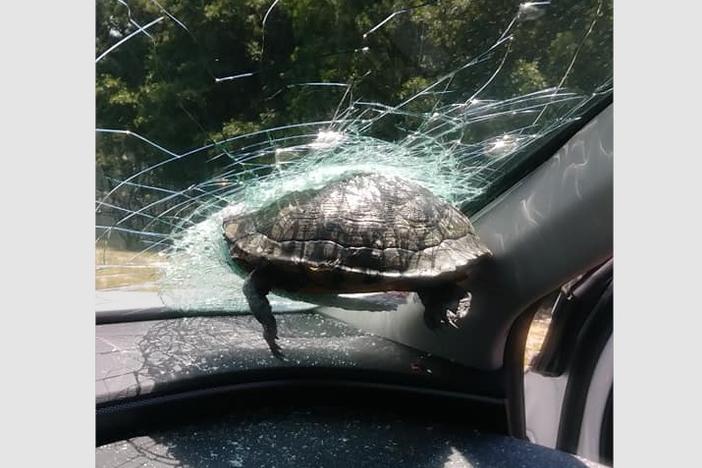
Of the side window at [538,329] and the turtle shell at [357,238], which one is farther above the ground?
the turtle shell at [357,238]

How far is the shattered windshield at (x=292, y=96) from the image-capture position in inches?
48.6

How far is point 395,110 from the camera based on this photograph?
1.36 metres

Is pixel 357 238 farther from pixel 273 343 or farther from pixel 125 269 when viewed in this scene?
pixel 125 269

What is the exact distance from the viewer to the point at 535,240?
1.29 m

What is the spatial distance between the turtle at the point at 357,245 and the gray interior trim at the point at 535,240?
7cm

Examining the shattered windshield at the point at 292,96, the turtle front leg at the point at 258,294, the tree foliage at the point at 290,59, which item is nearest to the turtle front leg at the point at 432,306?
the shattered windshield at the point at 292,96

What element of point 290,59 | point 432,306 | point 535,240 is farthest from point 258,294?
point 535,240

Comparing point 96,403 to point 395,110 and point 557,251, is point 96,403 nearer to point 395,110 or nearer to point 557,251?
point 395,110

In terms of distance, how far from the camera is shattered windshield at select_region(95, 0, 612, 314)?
1235 millimetres

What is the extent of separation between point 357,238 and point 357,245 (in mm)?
20

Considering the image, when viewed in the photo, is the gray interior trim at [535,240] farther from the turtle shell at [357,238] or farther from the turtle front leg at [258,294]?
the turtle front leg at [258,294]

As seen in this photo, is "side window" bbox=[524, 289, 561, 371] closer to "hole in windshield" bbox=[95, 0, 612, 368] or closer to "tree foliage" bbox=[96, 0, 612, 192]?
"hole in windshield" bbox=[95, 0, 612, 368]

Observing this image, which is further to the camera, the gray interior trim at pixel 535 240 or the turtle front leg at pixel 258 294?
the turtle front leg at pixel 258 294

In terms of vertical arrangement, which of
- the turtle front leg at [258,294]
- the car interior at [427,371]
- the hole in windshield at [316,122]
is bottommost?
the car interior at [427,371]
